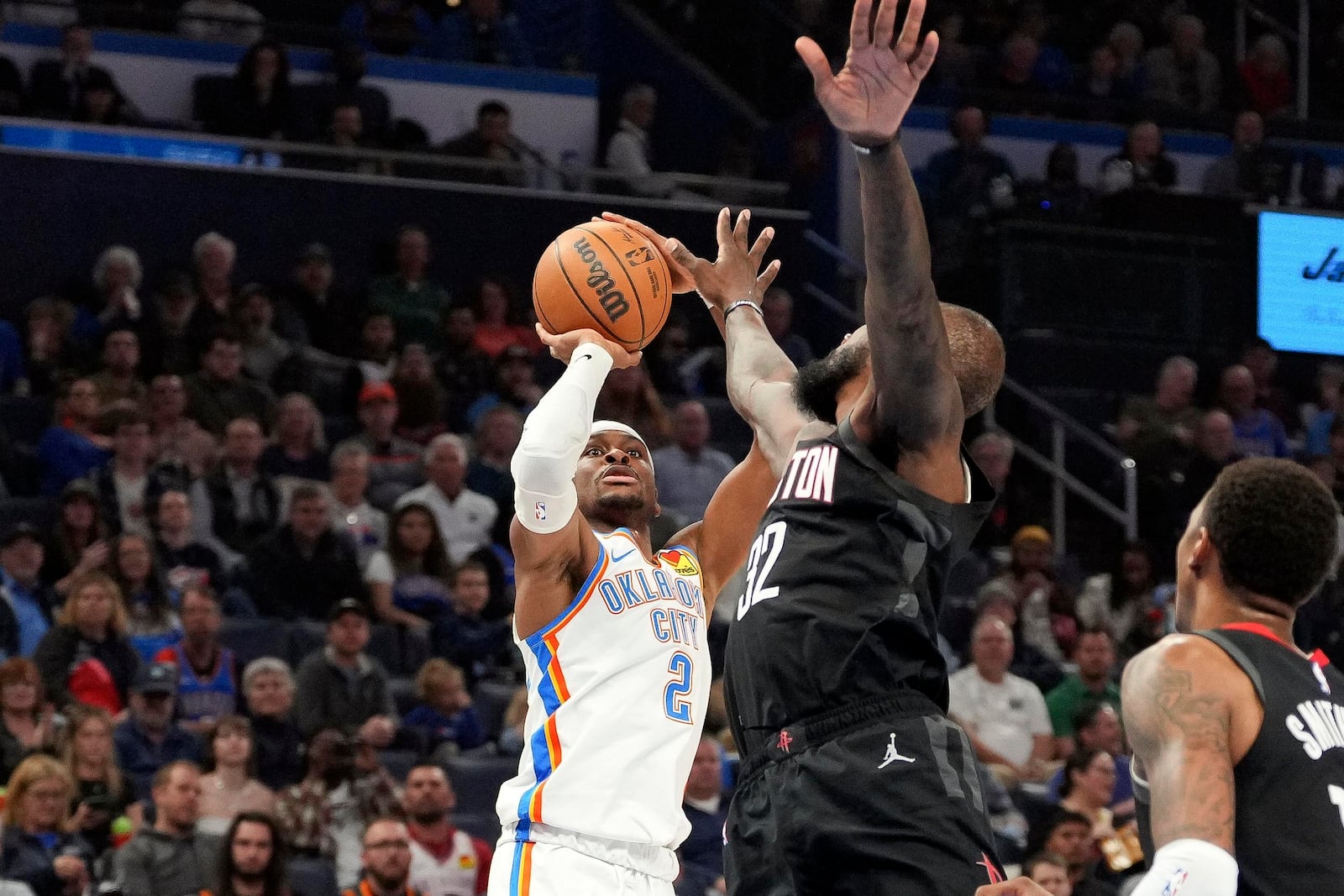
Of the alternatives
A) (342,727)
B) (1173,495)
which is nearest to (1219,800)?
(342,727)

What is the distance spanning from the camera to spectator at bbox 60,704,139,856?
8.38 meters

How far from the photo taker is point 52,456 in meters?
11.1

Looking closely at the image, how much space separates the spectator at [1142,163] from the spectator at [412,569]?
7397mm

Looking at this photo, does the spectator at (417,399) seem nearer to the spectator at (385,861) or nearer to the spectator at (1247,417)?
the spectator at (385,861)

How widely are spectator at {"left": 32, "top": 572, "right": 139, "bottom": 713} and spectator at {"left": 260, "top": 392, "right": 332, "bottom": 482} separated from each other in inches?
81.7

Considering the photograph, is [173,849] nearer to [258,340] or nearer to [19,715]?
[19,715]

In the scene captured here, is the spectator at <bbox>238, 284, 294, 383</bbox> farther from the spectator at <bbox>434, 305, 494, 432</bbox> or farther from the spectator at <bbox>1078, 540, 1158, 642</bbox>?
the spectator at <bbox>1078, 540, 1158, 642</bbox>

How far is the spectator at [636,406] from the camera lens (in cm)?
1206

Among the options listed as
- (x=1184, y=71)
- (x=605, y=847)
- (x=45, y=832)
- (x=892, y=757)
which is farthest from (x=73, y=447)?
(x=1184, y=71)

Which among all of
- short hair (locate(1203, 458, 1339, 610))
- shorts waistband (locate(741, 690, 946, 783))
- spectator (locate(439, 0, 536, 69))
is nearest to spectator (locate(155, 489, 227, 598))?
spectator (locate(439, 0, 536, 69))

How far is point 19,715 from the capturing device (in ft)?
28.8

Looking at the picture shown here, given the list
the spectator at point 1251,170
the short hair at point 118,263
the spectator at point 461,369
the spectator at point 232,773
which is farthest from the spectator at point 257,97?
the spectator at point 1251,170

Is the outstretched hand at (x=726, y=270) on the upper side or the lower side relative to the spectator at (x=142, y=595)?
upper

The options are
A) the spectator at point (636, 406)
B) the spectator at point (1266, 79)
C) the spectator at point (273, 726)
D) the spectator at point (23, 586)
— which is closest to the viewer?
the spectator at point (273, 726)
